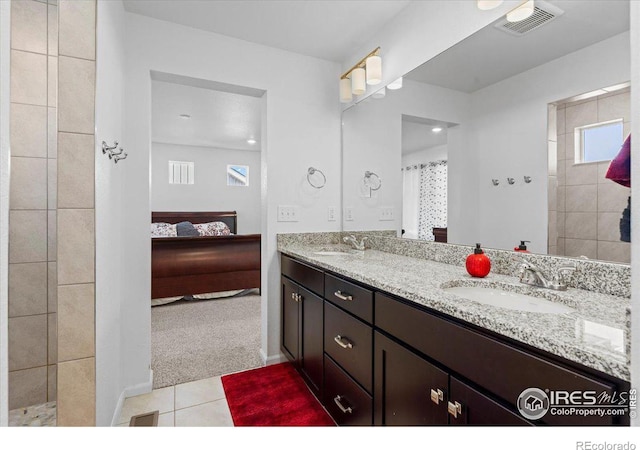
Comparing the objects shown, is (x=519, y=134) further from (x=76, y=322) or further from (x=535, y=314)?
(x=76, y=322)

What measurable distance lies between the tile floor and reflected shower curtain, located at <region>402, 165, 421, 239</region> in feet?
5.17

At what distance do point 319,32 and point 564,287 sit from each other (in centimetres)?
211

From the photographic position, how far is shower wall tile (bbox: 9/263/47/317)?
5.30 feet

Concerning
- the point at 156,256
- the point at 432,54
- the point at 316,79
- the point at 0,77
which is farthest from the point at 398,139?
the point at 156,256

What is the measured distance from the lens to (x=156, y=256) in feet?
11.9

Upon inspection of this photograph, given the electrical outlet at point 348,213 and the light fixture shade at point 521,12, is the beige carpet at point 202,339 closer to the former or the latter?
the electrical outlet at point 348,213

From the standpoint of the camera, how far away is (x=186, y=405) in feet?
5.83

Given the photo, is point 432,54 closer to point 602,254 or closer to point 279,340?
point 602,254

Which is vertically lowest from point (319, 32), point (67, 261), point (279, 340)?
point (279, 340)

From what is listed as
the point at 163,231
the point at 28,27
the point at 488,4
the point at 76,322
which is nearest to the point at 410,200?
the point at 488,4

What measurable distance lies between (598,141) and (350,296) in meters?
1.10

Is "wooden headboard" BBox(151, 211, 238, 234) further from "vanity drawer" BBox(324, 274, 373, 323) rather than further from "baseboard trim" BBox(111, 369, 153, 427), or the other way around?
"vanity drawer" BBox(324, 274, 373, 323)

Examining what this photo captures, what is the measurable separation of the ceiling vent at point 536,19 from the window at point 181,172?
6.11 m

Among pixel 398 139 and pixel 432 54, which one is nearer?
pixel 432 54
